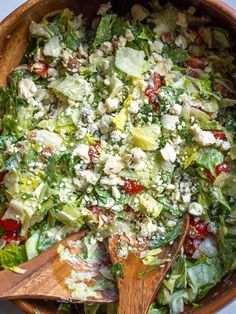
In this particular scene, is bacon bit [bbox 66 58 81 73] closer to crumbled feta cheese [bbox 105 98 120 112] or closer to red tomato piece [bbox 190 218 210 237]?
crumbled feta cheese [bbox 105 98 120 112]

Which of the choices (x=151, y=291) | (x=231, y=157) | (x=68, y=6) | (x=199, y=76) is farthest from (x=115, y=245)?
(x=68, y=6)

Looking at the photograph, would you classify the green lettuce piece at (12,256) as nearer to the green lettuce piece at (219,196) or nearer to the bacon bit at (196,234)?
the bacon bit at (196,234)

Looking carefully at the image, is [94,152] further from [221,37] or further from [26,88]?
[221,37]

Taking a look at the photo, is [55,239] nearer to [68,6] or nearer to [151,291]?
[151,291]

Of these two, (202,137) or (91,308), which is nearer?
(202,137)

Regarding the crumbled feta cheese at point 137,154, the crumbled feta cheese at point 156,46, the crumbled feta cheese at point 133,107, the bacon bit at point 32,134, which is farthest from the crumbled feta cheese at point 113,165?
the crumbled feta cheese at point 156,46

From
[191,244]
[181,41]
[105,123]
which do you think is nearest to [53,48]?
[105,123]

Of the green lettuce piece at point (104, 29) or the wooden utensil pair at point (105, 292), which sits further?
the green lettuce piece at point (104, 29)
